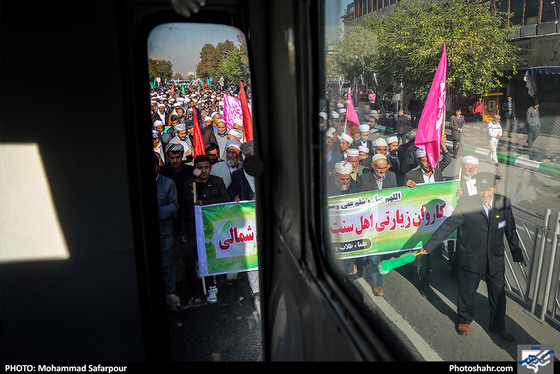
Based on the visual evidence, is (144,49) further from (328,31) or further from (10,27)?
(328,31)

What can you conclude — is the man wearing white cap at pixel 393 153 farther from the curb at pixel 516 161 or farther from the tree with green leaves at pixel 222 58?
the tree with green leaves at pixel 222 58

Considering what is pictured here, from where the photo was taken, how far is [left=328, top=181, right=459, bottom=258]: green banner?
4.23 m

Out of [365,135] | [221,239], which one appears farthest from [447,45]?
[221,239]

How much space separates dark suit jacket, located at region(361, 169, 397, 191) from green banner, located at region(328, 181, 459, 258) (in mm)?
96

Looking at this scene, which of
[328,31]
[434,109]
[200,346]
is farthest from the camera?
[434,109]

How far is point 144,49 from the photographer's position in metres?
1.99

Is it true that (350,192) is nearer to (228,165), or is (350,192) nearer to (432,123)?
(228,165)

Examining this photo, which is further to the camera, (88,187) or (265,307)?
(265,307)

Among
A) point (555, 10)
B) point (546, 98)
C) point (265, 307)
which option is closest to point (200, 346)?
point (265, 307)

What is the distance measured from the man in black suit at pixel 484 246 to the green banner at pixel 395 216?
2.14ft

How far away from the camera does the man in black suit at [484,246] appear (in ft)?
12.9

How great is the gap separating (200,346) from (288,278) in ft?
6.14

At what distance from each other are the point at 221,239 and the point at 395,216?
6.01 ft

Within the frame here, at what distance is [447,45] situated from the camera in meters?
13.0
